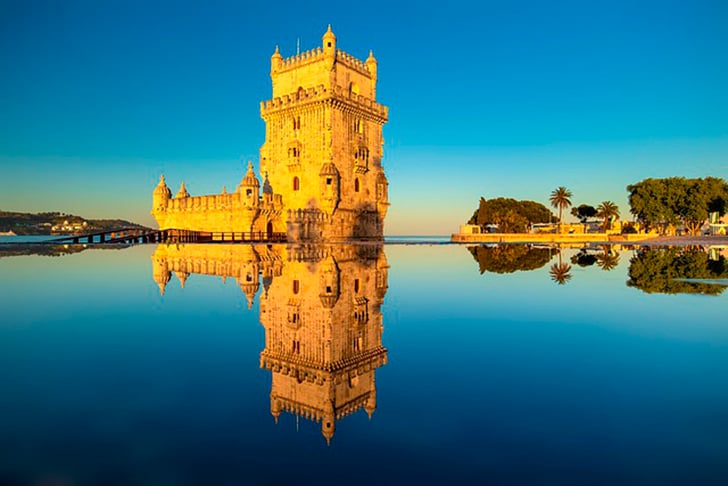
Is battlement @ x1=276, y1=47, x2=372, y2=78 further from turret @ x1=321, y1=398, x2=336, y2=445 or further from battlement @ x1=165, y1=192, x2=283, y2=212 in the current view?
turret @ x1=321, y1=398, x2=336, y2=445

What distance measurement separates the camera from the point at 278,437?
3.36m

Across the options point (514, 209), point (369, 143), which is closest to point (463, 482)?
point (369, 143)

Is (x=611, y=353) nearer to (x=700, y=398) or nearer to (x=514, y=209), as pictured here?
(x=700, y=398)

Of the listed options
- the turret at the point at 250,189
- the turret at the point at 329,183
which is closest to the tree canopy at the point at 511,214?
the turret at the point at 329,183

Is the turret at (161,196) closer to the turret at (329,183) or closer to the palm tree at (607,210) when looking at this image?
the turret at (329,183)

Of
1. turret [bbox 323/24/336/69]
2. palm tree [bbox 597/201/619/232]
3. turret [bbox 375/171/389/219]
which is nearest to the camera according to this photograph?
turret [bbox 323/24/336/69]

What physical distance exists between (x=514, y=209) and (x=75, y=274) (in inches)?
3103

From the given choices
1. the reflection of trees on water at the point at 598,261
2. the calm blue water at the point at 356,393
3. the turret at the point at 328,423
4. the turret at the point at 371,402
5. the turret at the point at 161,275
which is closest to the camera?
the calm blue water at the point at 356,393

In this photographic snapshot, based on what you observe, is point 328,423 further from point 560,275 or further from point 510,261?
point 510,261

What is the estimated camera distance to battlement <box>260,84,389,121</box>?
37000 millimetres

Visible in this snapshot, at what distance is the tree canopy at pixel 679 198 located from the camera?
62.1 m

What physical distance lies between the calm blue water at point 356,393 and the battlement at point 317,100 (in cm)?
3088

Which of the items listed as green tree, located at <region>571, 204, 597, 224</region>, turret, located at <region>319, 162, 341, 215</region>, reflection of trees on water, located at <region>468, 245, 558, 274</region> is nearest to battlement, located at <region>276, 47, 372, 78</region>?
turret, located at <region>319, 162, 341, 215</region>

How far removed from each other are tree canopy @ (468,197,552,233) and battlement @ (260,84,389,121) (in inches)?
1758
